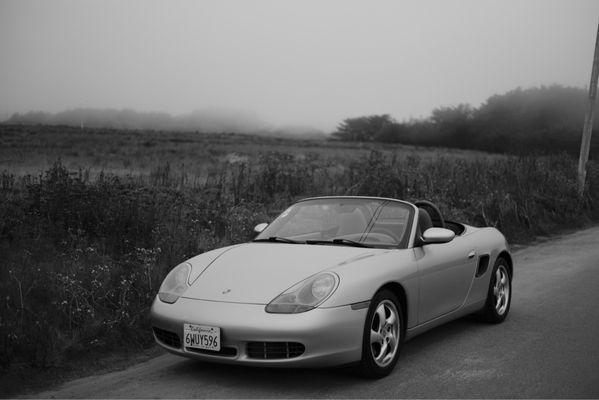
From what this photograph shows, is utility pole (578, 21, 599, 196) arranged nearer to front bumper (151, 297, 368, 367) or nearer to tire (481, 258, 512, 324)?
tire (481, 258, 512, 324)

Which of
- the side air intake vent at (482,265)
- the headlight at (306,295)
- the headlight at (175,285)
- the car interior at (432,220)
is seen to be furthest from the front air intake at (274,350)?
the side air intake vent at (482,265)

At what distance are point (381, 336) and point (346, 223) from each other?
127cm

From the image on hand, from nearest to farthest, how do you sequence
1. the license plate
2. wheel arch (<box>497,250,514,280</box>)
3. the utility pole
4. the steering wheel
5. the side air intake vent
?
1. the license plate
2. the side air intake vent
3. the steering wheel
4. wheel arch (<box>497,250,514,280</box>)
5. the utility pole

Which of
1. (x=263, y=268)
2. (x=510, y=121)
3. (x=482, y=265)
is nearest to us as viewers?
(x=263, y=268)

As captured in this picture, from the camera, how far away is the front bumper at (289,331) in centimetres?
434

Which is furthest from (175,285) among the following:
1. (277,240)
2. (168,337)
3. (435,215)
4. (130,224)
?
(130,224)

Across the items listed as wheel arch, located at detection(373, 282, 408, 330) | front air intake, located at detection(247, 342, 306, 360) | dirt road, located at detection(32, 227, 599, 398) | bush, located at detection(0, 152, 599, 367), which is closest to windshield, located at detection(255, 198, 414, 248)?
wheel arch, located at detection(373, 282, 408, 330)

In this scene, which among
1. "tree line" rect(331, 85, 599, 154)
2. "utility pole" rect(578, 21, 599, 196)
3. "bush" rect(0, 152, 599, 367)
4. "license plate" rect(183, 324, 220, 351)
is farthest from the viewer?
"tree line" rect(331, 85, 599, 154)

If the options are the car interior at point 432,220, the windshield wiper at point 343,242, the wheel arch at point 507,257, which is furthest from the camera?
the wheel arch at point 507,257

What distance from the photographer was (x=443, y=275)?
18.9ft

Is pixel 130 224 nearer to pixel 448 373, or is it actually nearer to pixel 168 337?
pixel 168 337

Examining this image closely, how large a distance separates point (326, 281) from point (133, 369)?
180 cm

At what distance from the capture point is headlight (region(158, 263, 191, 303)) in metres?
4.94

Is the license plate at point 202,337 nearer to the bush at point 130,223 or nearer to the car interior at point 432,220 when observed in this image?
the bush at point 130,223
